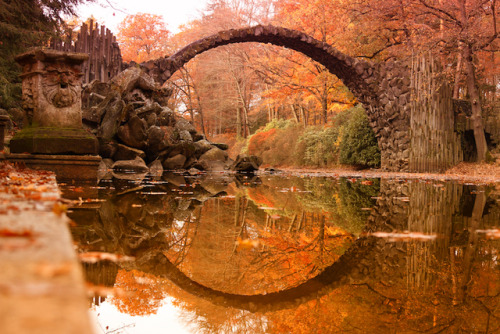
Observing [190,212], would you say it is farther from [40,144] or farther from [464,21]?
[464,21]

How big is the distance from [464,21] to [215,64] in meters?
19.5

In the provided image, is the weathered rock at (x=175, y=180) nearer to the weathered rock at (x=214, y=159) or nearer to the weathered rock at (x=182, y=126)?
the weathered rock at (x=214, y=159)

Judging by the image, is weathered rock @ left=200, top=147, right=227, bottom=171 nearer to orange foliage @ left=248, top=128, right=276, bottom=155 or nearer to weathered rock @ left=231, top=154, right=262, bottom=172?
weathered rock @ left=231, top=154, right=262, bottom=172

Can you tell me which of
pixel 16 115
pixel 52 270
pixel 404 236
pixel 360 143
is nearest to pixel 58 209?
pixel 52 270

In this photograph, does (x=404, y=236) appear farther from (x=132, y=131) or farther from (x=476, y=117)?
(x=476, y=117)

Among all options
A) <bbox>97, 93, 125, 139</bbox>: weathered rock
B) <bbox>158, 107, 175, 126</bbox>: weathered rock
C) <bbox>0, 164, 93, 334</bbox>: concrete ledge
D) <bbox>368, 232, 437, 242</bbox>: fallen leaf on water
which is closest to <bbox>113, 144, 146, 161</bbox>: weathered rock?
<bbox>97, 93, 125, 139</bbox>: weathered rock

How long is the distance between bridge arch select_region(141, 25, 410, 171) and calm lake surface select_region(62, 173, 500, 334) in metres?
9.77

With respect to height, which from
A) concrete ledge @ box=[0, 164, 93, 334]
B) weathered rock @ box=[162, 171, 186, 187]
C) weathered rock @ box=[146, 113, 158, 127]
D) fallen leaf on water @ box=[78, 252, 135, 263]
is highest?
weathered rock @ box=[146, 113, 158, 127]

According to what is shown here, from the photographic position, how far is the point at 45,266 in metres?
0.66

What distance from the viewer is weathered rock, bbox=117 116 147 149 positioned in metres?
10.5

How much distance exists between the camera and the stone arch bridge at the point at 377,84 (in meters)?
11.9

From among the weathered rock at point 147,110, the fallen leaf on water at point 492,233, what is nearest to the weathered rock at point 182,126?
the weathered rock at point 147,110

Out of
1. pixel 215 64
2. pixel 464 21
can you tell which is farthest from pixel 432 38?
pixel 215 64

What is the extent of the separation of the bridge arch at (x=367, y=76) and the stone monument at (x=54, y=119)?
6.96 m
